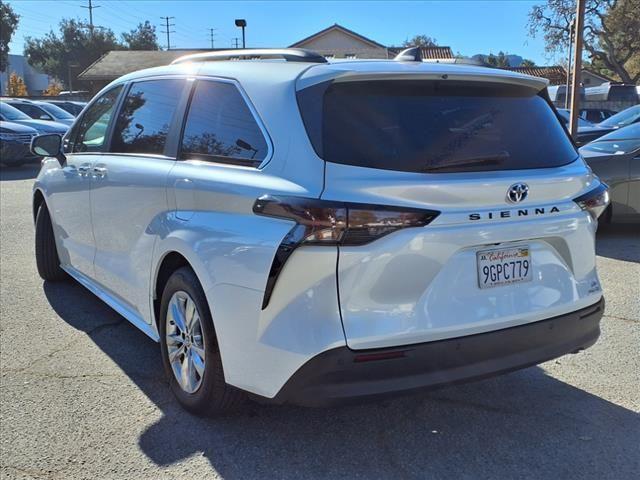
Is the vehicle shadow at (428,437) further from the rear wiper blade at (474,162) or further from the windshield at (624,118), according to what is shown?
the windshield at (624,118)

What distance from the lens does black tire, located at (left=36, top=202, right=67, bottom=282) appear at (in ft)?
18.4

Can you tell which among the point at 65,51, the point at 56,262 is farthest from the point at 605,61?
the point at 65,51

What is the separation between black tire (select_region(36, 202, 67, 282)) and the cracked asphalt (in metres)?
1.30

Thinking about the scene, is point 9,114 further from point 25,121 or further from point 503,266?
point 503,266

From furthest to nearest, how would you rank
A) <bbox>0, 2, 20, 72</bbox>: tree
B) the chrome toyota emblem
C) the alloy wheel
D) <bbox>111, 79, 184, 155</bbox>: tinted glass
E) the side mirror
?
<bbox>0, 2, 20, 72</bbox>: tree → the side mirror → <bbox>111, 79, 184, 155</bbox>: tinted glass → the alloy wheel → the chrome toyota emblem

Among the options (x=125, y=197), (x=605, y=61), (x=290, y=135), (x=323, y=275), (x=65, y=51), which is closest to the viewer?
(x=323, y=275)

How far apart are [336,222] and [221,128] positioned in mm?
1045

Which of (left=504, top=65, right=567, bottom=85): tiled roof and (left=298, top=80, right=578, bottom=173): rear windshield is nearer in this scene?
(left=298, top=80, right=578, bottom=173): rear windshield

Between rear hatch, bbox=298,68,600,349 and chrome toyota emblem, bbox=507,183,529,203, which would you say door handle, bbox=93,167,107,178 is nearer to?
rear hatch, bbox=298,68,600,349

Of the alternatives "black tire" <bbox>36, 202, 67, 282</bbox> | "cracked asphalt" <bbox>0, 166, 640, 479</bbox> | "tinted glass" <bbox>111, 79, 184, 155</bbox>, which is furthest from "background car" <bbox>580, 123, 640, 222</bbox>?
"black tire" <bbox>36, 202, 67, 282</bbox>

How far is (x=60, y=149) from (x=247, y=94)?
268 centimetres

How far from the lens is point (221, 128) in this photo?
3244mm

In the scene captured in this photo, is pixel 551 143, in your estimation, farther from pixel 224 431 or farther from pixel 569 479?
pixel 224 431

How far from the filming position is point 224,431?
10.7 feet
